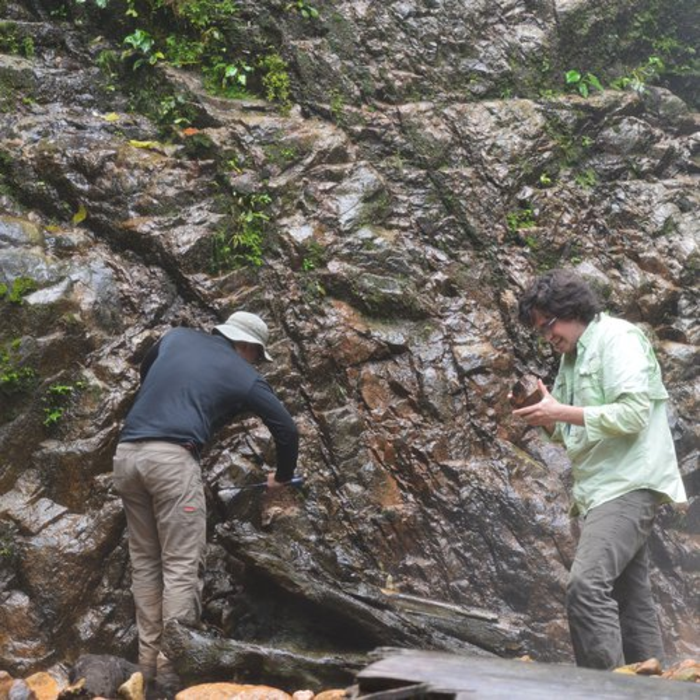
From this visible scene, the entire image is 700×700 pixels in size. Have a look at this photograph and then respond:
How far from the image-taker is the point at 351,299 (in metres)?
7.18

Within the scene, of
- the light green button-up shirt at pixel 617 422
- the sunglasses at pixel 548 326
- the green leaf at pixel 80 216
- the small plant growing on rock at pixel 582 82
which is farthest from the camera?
the small plant growing on rock at pixel 582 82

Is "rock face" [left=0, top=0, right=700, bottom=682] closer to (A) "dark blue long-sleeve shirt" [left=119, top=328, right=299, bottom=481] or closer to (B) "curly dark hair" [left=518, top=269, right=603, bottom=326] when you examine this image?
(A) "dark blue long-sleeve shirt" [left=119, top=328, right=299, bottom=481]

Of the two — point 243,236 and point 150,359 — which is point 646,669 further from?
point 243,236

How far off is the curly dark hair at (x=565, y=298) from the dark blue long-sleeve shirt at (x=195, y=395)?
186 centimetres

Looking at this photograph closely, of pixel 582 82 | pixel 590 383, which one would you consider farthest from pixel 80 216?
pixel 582 82

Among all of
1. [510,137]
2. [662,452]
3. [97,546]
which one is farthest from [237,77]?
[662,452]

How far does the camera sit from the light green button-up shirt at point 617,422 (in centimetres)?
428

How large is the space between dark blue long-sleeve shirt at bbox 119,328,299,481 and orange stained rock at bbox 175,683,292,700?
4.77 feet

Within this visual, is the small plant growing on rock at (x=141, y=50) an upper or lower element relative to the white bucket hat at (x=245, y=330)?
upper

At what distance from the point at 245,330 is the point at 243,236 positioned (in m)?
1.91

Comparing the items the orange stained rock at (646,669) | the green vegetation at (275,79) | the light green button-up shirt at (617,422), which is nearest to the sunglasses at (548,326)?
the light green button-up shirt at (617,422)

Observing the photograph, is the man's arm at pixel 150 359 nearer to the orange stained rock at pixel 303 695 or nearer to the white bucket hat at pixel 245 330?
the white bucket hat at pixel 245 330

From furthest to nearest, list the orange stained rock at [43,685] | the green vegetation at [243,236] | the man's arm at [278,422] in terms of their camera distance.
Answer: the green vegetation at [243,236] → the man's arm at [278,422] → the orange stained rock at [43,685]

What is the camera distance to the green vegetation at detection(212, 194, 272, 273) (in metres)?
7.00
